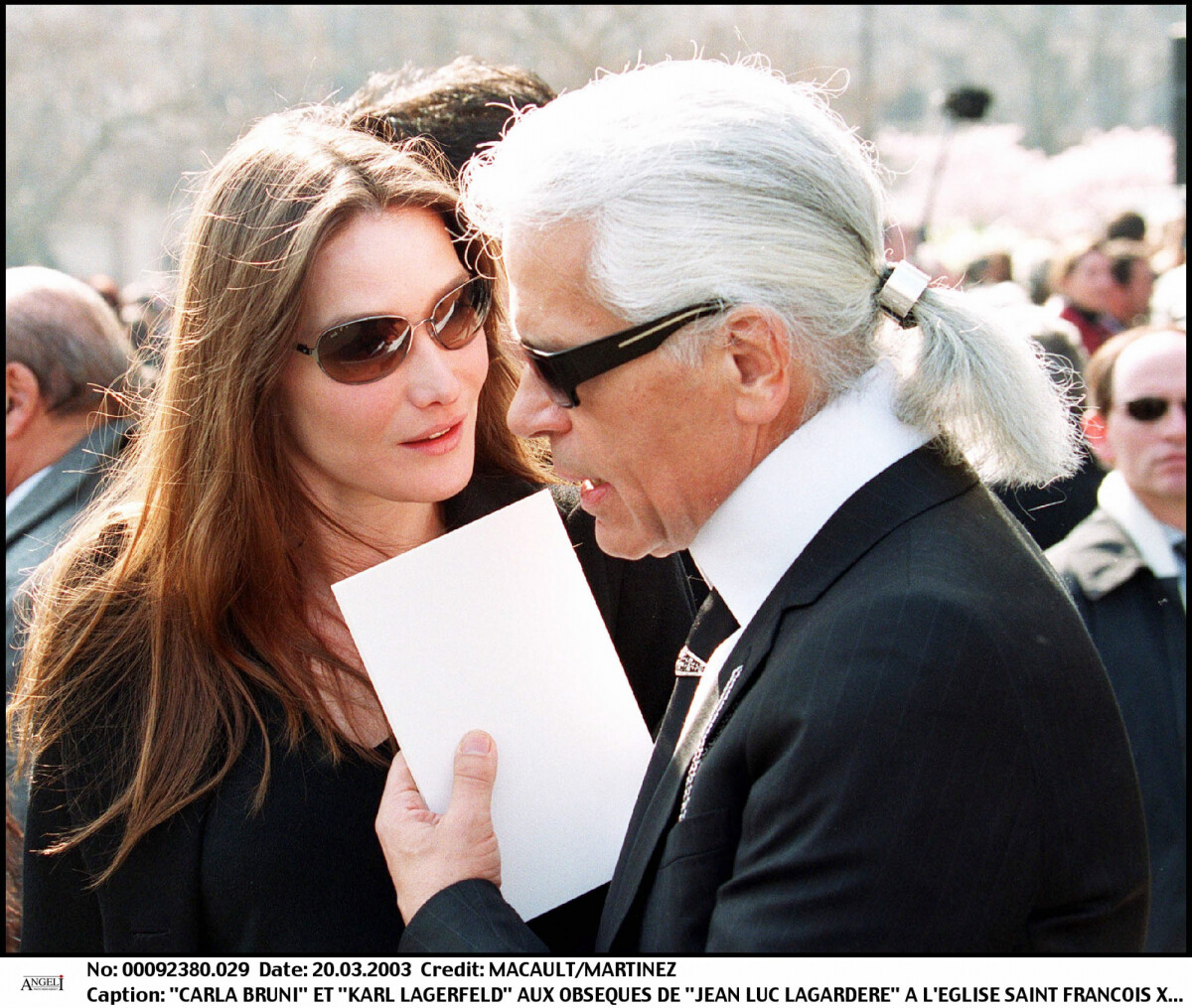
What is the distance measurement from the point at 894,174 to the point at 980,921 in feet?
3.80

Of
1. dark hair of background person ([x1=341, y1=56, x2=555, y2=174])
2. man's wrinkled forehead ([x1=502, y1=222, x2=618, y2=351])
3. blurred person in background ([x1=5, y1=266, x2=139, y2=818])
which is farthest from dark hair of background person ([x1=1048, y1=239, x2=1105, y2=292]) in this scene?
man's wrinkled forehead ([x1=502, y1=222, x2=618, y2=351])

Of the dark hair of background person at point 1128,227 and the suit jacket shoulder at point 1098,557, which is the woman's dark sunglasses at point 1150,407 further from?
the dark hair of background person at point 1128,227

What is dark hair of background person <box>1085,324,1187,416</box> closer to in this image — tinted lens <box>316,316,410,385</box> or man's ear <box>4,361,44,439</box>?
tinted lens <box>316,316,410,385</box>

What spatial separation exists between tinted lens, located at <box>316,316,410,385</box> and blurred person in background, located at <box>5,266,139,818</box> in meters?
1.33

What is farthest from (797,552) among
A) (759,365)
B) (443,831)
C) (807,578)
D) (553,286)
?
(443,831)

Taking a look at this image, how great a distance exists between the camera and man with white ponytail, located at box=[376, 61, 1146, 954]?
1270mm

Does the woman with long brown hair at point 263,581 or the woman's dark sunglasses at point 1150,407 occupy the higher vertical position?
the woman with long brown hair at point 263,581

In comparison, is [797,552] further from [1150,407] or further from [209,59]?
[209,59]

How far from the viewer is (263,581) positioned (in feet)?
6.98

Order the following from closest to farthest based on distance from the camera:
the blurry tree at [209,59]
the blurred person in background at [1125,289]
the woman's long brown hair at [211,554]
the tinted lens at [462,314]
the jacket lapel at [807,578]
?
the jacket lapel at [807,578] → the woman's long brown hair at [211,554] → the tinted lens at [462,314] → the blurred person in background at [1125,289] → the blurry tree at [209,59]

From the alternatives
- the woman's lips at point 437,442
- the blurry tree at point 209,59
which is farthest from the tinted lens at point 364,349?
the blurry tree at point 209,59

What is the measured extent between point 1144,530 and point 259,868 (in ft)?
8.12

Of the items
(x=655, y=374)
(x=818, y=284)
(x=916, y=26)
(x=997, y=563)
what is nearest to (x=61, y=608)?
(x=655, y=374)

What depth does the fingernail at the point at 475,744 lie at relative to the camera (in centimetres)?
173
